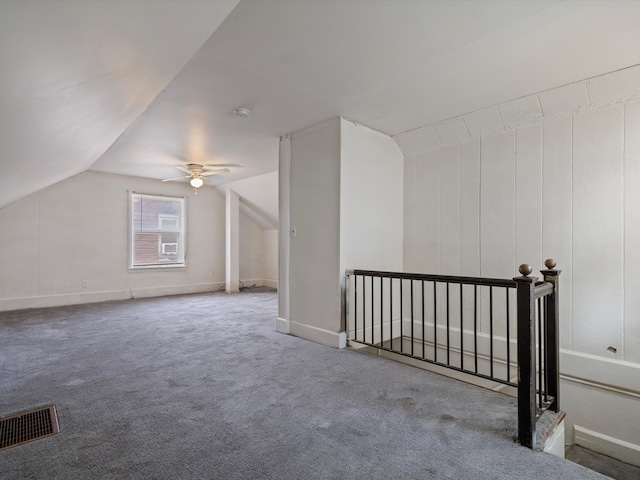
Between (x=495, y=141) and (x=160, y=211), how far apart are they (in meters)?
6.00

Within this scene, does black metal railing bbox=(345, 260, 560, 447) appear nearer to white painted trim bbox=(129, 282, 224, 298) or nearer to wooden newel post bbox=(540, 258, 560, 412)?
wooden newel post bbox=(540, 258, 560, 412)

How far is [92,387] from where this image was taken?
238 cm

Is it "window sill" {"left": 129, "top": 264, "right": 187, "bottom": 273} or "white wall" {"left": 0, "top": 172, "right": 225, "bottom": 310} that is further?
"window sill" {"left": 129, "top": 264, "right": 187, "bottom": 273}

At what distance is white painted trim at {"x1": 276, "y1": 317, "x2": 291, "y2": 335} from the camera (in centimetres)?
381

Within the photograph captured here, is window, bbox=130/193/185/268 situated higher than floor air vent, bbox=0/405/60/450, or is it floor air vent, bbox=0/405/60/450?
window, bbox=130/193/185/268

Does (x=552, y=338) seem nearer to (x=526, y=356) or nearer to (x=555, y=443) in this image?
(x=526, y=356)

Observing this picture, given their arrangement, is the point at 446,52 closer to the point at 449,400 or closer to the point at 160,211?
the point at 449,400

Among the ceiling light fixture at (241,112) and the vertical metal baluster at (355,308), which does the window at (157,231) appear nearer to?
the ceiling light fixture at (241,112)

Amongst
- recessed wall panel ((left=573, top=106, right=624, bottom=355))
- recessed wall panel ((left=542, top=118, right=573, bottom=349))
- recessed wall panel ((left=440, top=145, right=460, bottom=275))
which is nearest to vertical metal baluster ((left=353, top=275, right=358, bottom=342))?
recessed wall panel ((left=440, top=145, right=460, bottom=275))

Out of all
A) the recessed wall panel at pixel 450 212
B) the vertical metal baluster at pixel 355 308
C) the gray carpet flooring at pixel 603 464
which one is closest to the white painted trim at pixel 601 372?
the gray carpet flooring at pixel 603 464

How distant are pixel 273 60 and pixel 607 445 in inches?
154

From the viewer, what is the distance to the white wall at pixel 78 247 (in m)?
5.12

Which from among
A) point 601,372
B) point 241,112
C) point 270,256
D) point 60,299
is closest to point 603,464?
point 601,372

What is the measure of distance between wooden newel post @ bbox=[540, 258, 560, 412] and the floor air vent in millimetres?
2864
